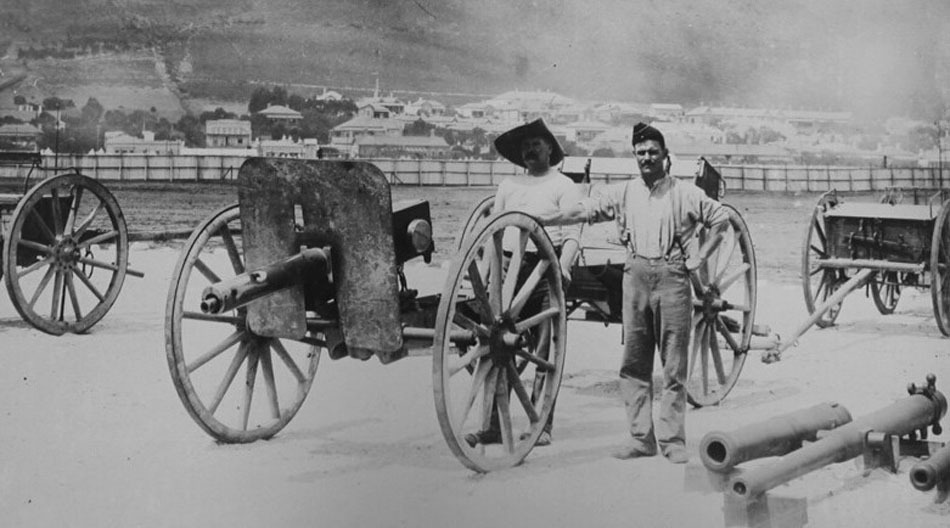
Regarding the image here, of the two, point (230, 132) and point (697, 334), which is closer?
point (697, 334)

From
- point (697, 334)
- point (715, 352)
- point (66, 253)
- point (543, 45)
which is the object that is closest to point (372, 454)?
point (697, 334)

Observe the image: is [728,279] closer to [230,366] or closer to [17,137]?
[230,366]

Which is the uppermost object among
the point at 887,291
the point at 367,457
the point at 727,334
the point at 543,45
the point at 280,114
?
the point at 543,45

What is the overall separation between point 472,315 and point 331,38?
833cm

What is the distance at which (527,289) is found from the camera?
4.98m

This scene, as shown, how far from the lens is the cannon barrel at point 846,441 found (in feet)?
12.3

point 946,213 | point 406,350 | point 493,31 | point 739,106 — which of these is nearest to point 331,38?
point 493,31

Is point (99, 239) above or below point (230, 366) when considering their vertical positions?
above

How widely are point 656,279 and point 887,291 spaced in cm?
512

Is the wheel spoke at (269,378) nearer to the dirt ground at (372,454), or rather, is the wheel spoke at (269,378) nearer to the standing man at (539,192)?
the dirt ground at (372,454)

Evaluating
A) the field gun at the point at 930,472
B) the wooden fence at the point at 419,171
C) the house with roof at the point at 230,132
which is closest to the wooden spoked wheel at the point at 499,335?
the field gun at the point at 930,472

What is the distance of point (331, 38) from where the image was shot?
42.2 ft

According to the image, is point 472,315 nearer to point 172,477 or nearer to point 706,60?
point 172,477

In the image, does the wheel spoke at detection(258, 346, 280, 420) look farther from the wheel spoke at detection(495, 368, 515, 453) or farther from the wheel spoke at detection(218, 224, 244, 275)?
the wheel spoke at detection(495, 368, 515, 453)
